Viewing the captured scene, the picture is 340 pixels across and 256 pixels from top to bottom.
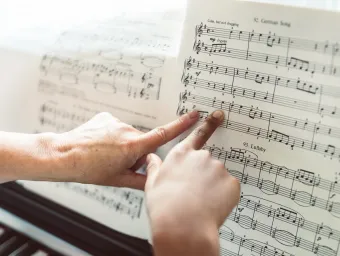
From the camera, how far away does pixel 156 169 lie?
745 millimetres

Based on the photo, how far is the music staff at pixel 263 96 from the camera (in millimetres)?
723

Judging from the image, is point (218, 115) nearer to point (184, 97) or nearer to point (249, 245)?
point (184, 97)

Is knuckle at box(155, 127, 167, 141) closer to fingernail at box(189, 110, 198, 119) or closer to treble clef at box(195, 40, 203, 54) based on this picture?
fingernail at box(189, 110, 198, 119)

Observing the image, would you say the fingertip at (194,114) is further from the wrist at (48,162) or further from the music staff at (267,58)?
the wrist at (48,162)

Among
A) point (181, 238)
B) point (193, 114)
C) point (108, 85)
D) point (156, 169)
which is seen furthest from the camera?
point (108, 85)

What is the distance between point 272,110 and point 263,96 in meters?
0.03

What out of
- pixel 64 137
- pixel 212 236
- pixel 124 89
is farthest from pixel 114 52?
pixel 212 236

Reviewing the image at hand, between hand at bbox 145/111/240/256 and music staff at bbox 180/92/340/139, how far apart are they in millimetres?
82

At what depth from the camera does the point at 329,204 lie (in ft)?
2.45

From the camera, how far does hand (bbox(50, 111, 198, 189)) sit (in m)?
0.83

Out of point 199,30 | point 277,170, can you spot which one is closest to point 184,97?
point 199,30

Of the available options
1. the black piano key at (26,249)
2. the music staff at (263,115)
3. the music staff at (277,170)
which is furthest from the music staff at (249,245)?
the black piano key at (26,249)

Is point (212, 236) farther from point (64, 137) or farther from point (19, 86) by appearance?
point (19, 86)

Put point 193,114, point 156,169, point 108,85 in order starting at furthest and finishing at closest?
point 108,85
point 193,114
point 156,169
